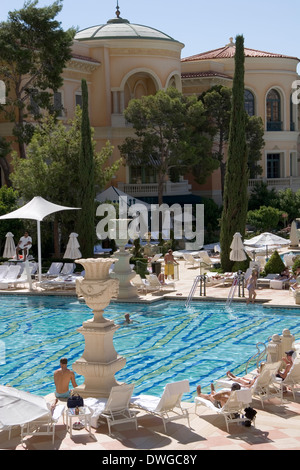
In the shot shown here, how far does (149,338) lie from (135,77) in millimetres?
30841

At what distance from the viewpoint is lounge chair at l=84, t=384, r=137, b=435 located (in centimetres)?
1081

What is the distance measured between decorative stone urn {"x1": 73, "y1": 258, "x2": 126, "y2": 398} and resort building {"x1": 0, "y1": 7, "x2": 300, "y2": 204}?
91.2 ft

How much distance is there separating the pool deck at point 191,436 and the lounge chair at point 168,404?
156 millimetres

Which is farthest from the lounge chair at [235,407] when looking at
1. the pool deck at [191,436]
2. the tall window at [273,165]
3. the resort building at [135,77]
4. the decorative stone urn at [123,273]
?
the tall window at [273,165]

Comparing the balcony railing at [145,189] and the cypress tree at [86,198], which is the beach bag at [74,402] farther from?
the balcony railing at [145,189]

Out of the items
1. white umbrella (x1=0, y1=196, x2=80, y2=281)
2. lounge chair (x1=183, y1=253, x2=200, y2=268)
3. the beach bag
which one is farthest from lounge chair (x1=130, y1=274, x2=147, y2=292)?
the beach bag

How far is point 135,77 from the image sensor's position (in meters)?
46.8

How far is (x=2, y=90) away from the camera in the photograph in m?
34.4

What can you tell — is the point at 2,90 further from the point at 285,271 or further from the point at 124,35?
the point at 285,271

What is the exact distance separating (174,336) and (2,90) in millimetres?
19561

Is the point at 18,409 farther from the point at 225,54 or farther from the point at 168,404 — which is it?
the point at 225,54

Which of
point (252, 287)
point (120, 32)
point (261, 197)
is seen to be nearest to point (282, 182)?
point (261, 197)

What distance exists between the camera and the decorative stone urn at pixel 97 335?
11883 mm
